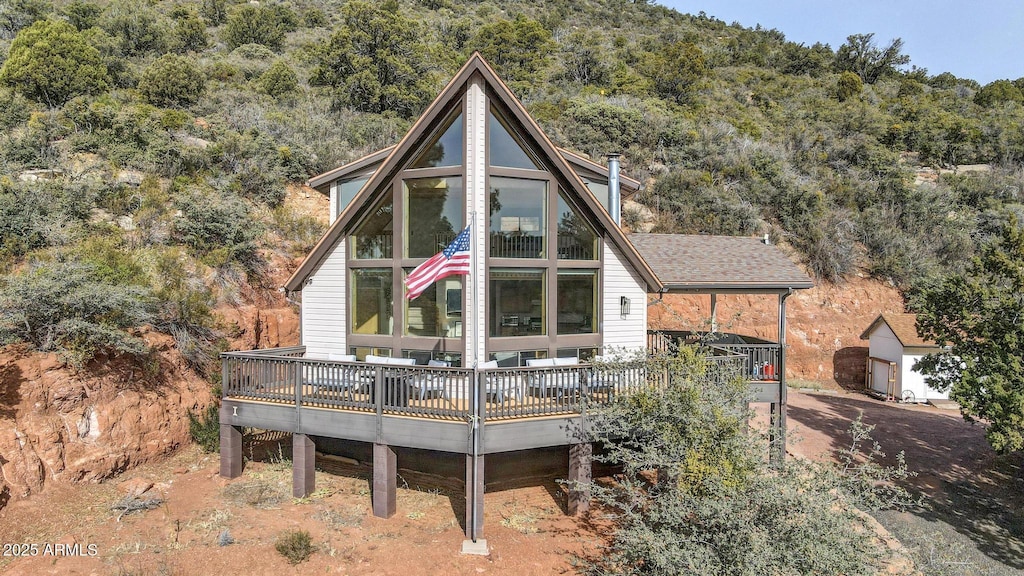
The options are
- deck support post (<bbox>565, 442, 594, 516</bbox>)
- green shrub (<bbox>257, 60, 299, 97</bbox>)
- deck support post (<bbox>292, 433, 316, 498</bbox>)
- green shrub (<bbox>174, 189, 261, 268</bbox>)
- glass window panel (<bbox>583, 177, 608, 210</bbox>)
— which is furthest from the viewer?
green shrub (<bbox>257, 60, 299, 97</bbox>)

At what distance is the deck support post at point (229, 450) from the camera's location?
10.1 m

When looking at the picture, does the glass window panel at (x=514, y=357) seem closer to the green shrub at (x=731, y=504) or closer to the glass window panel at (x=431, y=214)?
the glass window panel at (x=431, y=214)

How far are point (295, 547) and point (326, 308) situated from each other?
208 inches

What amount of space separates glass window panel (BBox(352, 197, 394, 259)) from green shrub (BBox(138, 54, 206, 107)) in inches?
785

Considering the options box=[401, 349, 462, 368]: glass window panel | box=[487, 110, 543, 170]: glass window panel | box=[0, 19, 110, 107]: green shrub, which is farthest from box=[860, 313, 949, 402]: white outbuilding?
box=[0, 19, 110, 107]: green shrub

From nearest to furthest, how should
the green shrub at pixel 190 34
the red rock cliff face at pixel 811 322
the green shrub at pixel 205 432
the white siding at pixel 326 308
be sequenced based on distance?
the white siding at pixel 326 308, the green shrub at pixel 205 432, the red rock cliff face at pixel 811 322, the green shrub at pixel 190 34

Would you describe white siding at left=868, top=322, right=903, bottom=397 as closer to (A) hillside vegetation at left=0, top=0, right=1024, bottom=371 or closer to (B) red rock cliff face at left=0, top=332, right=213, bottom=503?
(A) hillside vegetation at left=0, top=0, right=1024, bottom=371

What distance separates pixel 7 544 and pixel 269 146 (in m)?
17.7

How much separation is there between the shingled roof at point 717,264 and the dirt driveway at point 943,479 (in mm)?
3737

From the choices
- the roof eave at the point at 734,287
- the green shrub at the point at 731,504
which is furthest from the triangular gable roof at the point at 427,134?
the green shrub at the point at 731,504

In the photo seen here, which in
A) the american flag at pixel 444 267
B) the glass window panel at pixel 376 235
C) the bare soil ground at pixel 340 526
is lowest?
the bare soil ground at pixel 340 526

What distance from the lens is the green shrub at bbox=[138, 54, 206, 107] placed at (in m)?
23.5

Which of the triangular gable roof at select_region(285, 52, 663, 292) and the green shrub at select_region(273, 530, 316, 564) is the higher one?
the triangular gable roof at select_region(285, 52, 663, 292)

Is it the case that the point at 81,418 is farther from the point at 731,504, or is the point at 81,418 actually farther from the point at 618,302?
the point at 731,504
